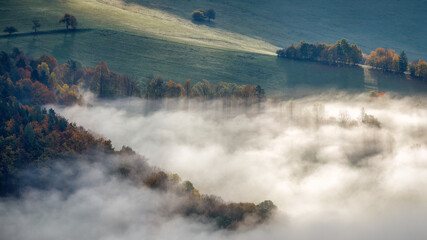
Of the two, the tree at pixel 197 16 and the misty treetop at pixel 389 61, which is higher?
the tree at pixel 197 16

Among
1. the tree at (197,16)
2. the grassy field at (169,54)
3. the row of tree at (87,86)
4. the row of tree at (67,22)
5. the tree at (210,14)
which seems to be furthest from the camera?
the tree at (210,14)

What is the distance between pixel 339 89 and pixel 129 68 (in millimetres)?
54451

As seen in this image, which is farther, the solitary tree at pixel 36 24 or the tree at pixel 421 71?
the solitary tree at pixel 36 24

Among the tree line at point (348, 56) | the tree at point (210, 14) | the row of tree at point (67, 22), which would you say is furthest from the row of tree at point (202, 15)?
the tree line at point (348, 56)

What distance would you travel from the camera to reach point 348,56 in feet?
397

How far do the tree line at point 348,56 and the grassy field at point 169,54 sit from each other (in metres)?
2.92

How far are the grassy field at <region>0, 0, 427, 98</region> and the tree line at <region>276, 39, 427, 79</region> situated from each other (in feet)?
9.57

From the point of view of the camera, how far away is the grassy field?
376ft

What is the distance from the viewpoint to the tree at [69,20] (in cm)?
13238

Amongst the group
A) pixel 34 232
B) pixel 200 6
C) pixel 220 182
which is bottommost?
pixel 34 232

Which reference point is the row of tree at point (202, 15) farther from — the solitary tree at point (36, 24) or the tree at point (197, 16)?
the solitary tree at point (36, 24)

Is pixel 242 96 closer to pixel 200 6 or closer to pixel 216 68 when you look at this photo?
pixel 216 68

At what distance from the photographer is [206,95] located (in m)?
110

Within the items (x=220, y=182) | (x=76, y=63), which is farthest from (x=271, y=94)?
(x=76, y=63)
